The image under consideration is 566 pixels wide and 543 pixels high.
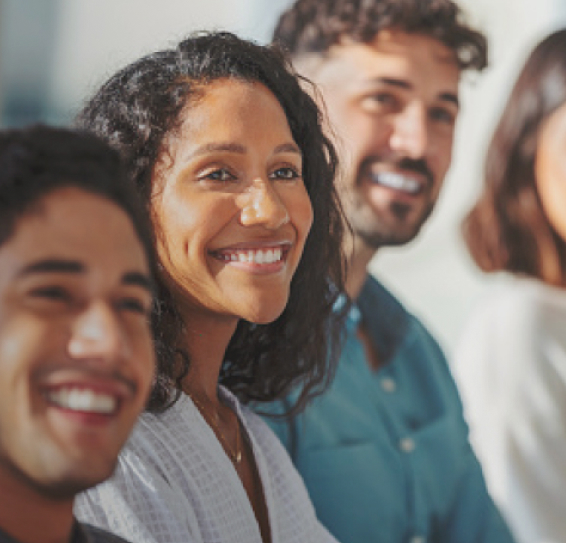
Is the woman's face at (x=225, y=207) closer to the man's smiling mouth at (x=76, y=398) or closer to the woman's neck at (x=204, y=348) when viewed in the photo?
the woman's neck at (x=204, y=348)

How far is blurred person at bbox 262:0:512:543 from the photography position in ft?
3.54

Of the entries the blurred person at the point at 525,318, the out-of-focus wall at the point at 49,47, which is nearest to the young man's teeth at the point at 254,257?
the blurred person at the point at 525,318

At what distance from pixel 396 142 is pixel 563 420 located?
400 mm

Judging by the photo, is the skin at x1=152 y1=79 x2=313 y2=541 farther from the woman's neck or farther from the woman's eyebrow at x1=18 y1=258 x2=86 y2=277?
the woman's eyebrow at x1=18 y1=258 x2=86 y2=277

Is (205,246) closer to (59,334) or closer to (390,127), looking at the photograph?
(59,334)

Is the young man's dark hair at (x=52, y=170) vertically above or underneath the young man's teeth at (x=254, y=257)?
above

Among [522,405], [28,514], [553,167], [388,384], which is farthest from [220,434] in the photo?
[553,167]

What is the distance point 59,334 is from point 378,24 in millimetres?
807

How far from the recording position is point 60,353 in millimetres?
440

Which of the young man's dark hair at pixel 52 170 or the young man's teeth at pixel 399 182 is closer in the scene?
the young man's dark hair at pixel 52 170

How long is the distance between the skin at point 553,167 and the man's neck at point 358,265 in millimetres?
296

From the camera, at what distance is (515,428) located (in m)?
1.24

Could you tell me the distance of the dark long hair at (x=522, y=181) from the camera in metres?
1.34

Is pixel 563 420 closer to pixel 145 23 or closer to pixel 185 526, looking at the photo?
pixel 185 526
